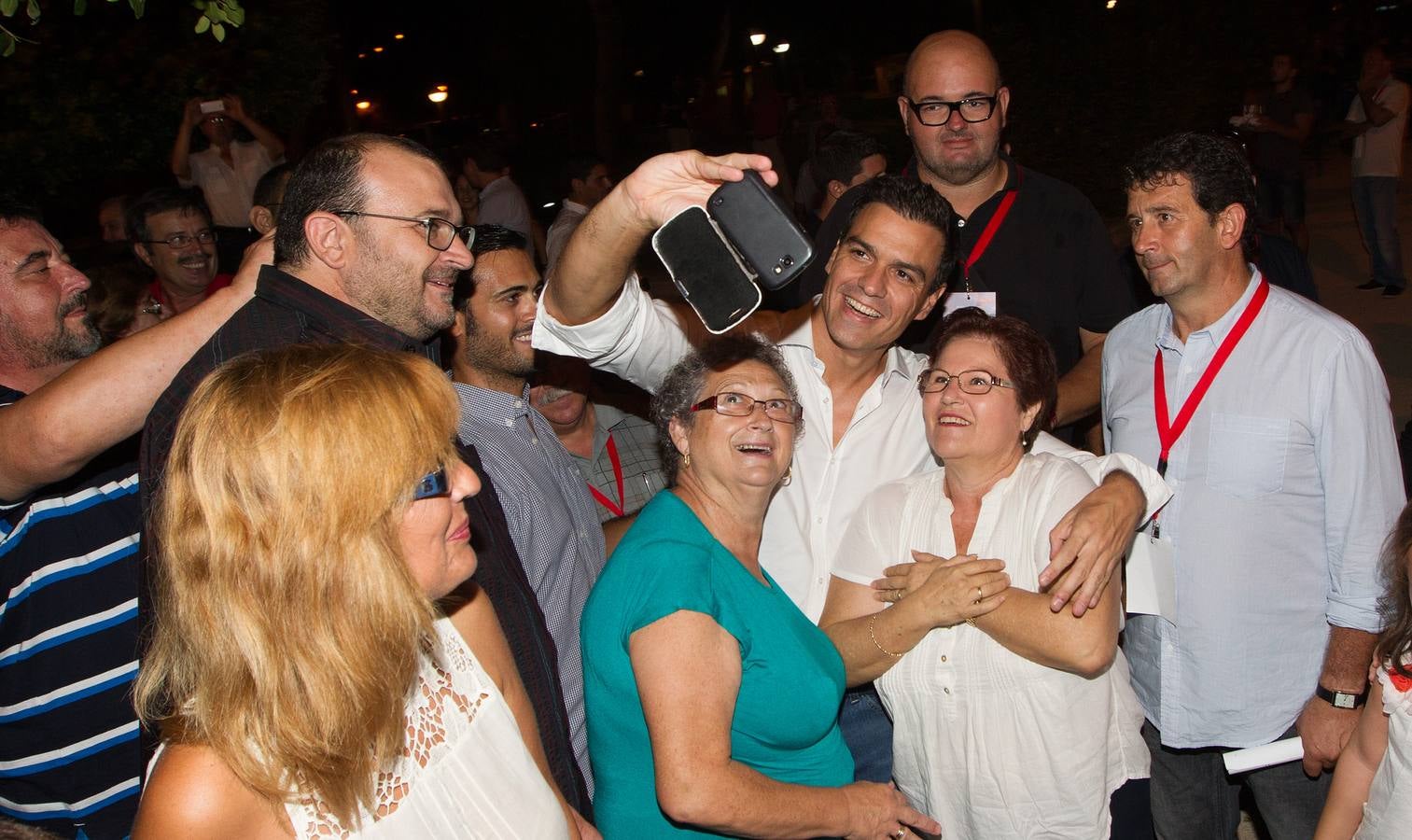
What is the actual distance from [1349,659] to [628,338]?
2.07 metres

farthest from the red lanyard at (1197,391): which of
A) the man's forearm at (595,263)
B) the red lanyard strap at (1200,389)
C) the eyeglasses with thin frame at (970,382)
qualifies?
the man's forearm at (595,263)

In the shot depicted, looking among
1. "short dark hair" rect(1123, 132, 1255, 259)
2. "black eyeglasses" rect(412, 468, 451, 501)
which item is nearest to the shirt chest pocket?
"short dark hair" rect(1123, 132, 1255, 259)

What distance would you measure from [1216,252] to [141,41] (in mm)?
7984

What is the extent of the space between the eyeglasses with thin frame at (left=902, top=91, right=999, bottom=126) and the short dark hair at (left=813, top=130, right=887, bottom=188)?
279 centimetres

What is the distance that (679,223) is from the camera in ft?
6.66

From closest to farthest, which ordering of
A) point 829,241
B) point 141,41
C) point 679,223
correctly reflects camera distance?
1. point 679,223
2. point 829,241
3. point 141,41

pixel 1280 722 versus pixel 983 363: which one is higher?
pixel 983 363

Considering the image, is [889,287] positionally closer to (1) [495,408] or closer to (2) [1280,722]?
(1) [495,408]

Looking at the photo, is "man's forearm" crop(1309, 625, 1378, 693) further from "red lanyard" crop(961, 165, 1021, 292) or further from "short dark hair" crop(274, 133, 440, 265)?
"short dark hair" crop(274, 133, 440, 265)

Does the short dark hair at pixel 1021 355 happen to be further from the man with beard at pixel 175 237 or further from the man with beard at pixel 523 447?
the man with beard at pixel 175 237

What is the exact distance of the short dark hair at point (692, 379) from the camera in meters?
2.54

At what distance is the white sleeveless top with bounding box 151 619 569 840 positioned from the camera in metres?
1.58

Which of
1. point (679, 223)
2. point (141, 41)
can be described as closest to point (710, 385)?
point (679, 223)

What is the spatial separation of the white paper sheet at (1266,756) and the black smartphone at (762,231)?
1.86m
